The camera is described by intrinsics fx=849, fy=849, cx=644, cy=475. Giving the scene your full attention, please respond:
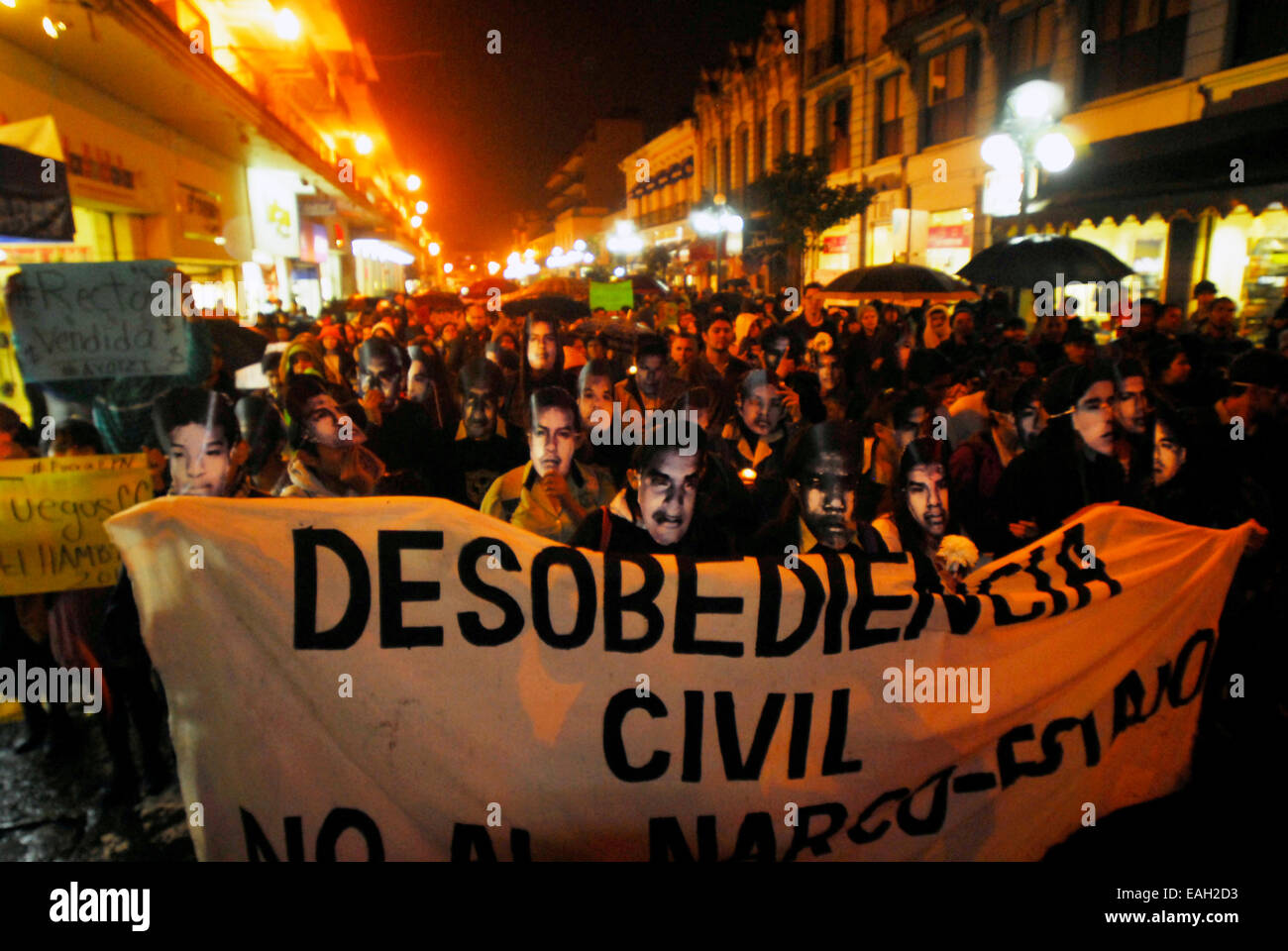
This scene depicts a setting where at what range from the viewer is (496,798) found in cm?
252

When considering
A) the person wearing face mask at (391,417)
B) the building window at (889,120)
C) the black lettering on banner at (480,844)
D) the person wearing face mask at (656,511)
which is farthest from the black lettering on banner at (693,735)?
the building window at (889,120)

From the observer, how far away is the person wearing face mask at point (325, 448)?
4203 millimetres

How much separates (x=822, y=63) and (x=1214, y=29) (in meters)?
18.8

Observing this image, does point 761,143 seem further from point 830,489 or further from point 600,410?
point 830,489

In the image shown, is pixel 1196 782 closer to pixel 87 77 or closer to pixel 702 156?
pixel 87 77

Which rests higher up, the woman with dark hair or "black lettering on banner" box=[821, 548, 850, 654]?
the woman with dark hair

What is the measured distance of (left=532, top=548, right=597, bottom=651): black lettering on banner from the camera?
8.51 feet

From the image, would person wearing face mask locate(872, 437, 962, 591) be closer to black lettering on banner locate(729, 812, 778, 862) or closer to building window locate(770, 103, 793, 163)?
black lettering on banner locate(729, 812, 778, 862)

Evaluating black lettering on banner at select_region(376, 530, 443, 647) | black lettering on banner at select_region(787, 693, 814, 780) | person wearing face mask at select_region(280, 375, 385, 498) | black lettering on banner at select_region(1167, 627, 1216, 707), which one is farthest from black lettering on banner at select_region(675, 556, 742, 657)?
person wearing face mask at select_region(280, 375, 385, 498)

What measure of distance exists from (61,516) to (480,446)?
87.9 inches

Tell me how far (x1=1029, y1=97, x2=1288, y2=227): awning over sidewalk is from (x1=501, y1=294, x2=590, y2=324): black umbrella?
756cm
